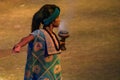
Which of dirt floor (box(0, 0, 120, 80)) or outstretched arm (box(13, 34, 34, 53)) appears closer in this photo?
outstretched arm (box(13, 34, 34, 53))

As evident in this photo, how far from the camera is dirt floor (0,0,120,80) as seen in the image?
7.00 metres

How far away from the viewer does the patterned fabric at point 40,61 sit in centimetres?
412

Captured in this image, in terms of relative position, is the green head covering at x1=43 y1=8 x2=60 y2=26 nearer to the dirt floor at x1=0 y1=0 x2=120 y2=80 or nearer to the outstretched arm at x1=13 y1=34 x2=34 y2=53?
the outstretched arm at x1=13 y1=34 x2=34 y2=53

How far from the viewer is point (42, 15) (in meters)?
4.16

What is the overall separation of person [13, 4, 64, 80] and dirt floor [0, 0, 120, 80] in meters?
1.43

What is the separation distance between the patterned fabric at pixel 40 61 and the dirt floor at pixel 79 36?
1.40 meters

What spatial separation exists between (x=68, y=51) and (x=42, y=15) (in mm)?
4019

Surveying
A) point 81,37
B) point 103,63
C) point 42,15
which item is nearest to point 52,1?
point 81,37

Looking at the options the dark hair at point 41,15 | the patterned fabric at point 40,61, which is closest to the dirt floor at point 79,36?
the patterned fabric at point 40,61

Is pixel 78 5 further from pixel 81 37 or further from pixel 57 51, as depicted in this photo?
pixel 57 51

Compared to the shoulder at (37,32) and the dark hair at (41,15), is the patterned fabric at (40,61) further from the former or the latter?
the dark hair at (41,15)

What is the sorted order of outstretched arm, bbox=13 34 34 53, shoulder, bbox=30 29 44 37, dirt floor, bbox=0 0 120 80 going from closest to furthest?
1. outstretched arm, bbox=13 34 34 53
2. shoulder, bbox=30 29 44 37
3. dirt floor, bbox=0 0 120 80

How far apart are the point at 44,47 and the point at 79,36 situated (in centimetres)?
504

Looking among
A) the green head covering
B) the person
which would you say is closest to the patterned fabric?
the person
